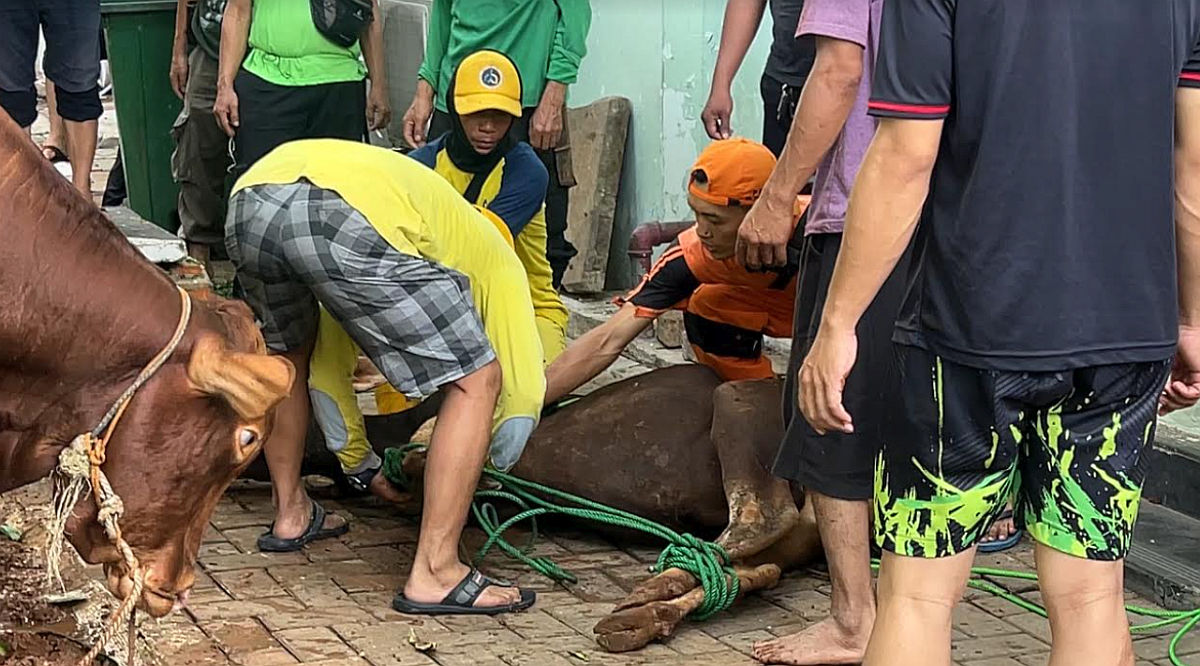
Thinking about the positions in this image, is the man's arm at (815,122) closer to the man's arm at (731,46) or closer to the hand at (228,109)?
the man's arm at (731,46)

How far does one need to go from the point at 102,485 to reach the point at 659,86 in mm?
5128

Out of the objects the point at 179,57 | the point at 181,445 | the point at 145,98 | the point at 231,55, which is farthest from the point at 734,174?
the point at 145,98

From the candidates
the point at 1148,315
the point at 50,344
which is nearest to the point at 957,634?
the point at 1148,315

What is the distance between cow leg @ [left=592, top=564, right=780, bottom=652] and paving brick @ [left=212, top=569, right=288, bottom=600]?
95 cm

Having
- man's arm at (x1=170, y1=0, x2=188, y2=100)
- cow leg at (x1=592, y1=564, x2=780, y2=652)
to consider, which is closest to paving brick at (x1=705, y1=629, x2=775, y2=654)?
cow leg at (x1=592, y1=564, x2=780, y2=652)

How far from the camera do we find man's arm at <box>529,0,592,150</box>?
6.82m

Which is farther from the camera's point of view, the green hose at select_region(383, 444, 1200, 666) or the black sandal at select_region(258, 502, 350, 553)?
the black sandal at select_region(258, 502, 350, 553)

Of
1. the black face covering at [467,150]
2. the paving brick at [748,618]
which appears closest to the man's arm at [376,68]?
the black face covering at [467,150]

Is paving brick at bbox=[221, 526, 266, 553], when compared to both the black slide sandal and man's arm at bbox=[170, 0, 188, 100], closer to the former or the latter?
the black slide sandal

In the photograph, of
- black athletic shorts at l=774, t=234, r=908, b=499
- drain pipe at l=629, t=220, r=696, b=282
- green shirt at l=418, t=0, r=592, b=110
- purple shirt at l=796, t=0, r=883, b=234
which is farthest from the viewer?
drain pipe at l=629, t=220, r=696, b=282

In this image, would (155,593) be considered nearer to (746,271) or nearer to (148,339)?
(148,339)

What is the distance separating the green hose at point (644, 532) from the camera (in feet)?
15.0

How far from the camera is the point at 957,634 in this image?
14.9ft

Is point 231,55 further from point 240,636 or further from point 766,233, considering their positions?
point 766,233
